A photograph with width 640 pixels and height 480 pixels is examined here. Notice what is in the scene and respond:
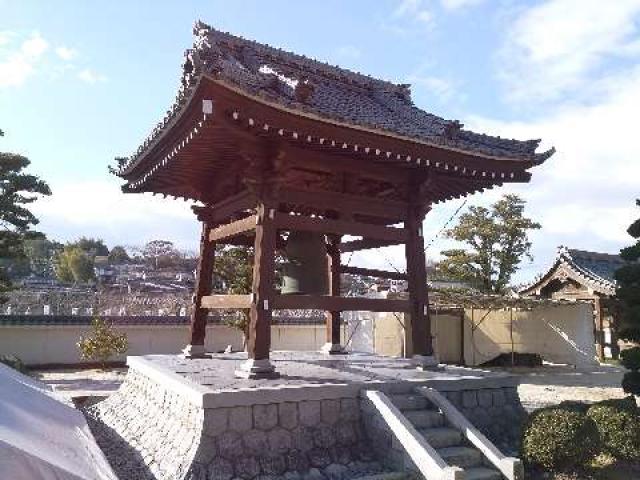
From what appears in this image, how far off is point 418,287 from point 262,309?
3560 millimetres

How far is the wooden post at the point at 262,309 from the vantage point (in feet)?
30.4

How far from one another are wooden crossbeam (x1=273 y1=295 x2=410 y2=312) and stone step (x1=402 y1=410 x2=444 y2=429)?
7.35 ft

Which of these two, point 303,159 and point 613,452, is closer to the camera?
point 613,452

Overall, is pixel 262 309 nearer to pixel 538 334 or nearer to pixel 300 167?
pixel 300 167

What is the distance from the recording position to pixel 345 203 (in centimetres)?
1067

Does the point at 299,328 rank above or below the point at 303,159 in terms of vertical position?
below

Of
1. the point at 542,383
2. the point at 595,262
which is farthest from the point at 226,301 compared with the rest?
the point at 595,262

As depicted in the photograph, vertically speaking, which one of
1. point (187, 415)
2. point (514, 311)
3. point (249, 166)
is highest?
point (249, 166)

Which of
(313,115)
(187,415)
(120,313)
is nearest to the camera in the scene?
(187,415)

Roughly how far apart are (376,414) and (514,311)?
882 inches

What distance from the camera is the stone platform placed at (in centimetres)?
766

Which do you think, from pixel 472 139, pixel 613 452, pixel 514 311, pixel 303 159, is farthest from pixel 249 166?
pixel 514 311

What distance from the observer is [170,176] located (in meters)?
12.3

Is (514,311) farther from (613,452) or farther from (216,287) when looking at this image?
(613,452)
